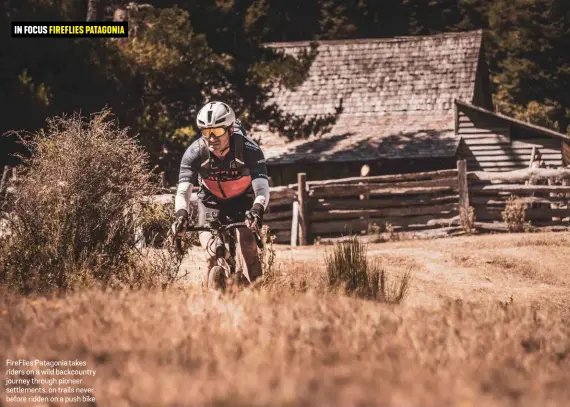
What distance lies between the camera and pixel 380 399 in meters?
3.42

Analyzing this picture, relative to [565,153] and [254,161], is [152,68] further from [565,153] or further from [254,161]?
[565,153]

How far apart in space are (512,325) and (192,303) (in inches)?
73.8

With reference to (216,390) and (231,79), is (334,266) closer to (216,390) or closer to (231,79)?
(216,390)

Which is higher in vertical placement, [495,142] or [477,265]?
[495,142]

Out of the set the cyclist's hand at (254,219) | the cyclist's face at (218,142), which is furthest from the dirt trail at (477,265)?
the cyclist's hand at (254,219)

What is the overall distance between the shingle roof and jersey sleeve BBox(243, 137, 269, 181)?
18.4m

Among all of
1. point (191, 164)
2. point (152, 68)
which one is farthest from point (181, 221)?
point (152, 68)

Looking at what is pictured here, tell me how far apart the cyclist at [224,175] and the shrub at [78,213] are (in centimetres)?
85

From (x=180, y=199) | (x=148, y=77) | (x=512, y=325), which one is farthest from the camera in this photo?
(x=148, y=77)

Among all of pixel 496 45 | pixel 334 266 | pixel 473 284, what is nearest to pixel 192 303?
pixel 334 266

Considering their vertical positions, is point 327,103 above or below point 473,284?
above

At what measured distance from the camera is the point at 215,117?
26.7 ft

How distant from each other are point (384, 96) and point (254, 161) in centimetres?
2274

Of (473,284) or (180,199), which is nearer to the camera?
(180,199)
